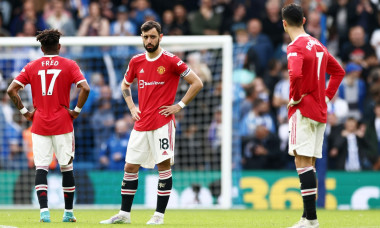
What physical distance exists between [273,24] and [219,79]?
11.8ft

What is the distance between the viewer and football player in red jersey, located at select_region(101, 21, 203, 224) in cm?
921

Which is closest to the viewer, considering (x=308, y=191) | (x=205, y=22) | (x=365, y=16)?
(x=308, y=191)

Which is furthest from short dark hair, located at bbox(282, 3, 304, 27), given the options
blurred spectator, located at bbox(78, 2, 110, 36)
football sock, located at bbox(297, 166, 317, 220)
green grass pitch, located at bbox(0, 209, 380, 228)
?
blurred spectator, located at bbox(78, 2, 110, 36)

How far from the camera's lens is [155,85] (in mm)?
9289

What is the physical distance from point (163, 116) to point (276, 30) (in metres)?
9.64

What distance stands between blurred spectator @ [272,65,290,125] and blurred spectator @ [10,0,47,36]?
590 cm

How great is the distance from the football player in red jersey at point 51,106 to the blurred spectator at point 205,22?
9165 mm

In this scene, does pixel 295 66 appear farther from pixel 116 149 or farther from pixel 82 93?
pixel 116 149

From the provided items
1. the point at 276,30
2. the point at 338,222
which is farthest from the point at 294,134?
the point at 276,30

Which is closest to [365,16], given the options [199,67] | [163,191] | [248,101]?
[248,101]

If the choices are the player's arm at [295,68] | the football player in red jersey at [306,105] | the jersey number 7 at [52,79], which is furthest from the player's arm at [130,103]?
the player's arm at [295,68]

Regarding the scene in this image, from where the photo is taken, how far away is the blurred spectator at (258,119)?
1645 cm

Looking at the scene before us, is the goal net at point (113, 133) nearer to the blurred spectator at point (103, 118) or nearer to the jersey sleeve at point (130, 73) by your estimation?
the blurred spectator at point (103, 118)

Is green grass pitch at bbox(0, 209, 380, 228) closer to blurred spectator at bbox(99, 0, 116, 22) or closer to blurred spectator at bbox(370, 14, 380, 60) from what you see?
blurred spectator at bbox(370, 14, 380, 60)
